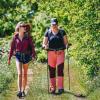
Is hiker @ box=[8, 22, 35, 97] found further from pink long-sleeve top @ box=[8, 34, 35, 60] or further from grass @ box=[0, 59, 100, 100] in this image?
grass @ box=[0, 59, 100, 100]

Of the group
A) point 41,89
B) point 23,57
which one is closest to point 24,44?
point 23,57

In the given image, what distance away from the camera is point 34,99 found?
12766 millimetres

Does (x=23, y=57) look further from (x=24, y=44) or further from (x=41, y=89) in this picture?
(x=41, y=89)

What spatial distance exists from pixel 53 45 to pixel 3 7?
13.5m

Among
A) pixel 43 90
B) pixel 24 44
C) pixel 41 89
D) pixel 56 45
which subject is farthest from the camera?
pixel 41 89

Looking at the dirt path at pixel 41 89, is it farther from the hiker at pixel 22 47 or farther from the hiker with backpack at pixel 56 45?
the hiker at pixel 22 47

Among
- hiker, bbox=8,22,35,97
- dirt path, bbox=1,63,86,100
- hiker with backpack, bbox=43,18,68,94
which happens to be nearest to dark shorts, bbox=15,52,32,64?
hiker, bbox=8,22,35,97

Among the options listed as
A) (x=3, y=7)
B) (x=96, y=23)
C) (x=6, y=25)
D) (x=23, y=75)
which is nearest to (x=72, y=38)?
(x=96, y=23)

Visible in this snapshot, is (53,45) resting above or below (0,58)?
above

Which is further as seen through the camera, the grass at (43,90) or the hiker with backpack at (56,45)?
the grass at (43,90)

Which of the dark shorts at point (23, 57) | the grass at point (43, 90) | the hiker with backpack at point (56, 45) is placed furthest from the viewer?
the grass at point (43, 90)

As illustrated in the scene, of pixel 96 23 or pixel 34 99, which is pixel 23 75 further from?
pixel 96 23

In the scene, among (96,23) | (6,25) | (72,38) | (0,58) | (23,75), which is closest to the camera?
(23,75)

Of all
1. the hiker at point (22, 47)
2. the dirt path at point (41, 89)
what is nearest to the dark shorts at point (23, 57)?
the hiker at point (22, 47)
